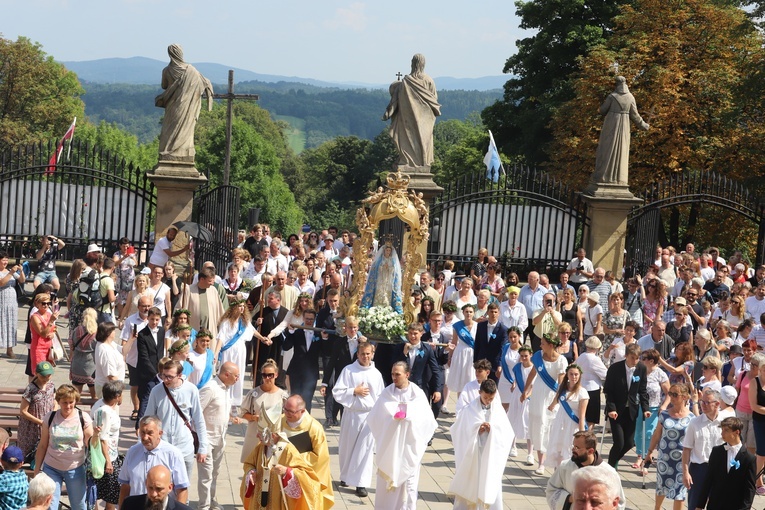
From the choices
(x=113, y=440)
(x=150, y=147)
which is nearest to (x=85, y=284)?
(x=113, y=440)

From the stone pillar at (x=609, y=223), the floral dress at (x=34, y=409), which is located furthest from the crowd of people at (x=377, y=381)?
the stone pillar at (x=609, y=223)

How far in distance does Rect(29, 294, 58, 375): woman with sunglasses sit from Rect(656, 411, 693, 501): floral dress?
739cm

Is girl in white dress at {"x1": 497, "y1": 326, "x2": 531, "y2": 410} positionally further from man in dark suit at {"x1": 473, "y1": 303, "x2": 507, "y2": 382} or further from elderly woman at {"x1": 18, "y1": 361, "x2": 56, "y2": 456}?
elderly woman at {"x1": 18, "y1": 361, "x2": 56, "y2": 456}

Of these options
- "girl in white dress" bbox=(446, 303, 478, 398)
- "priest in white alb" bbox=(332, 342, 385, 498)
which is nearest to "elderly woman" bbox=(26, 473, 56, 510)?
"priest in white alb" bbox=(332, 342, 385, 498)

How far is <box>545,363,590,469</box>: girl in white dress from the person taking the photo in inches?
517

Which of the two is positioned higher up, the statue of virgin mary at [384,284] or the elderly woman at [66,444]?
the statue of virgin mary at [384,284]

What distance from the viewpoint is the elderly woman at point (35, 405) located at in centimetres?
1127

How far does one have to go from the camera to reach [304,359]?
15.4 m

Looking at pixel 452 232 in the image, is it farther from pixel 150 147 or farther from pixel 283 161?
pixel 283 161

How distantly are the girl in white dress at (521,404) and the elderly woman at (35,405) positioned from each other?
18.1 ft

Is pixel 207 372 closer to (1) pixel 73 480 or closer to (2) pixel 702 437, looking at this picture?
(1) pixel 73 480

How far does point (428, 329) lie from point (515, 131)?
2528 cm

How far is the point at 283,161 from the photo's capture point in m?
119

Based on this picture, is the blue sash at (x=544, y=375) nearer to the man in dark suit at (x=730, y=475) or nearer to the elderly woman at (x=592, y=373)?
the elderly woman at (x=592, y=373)
